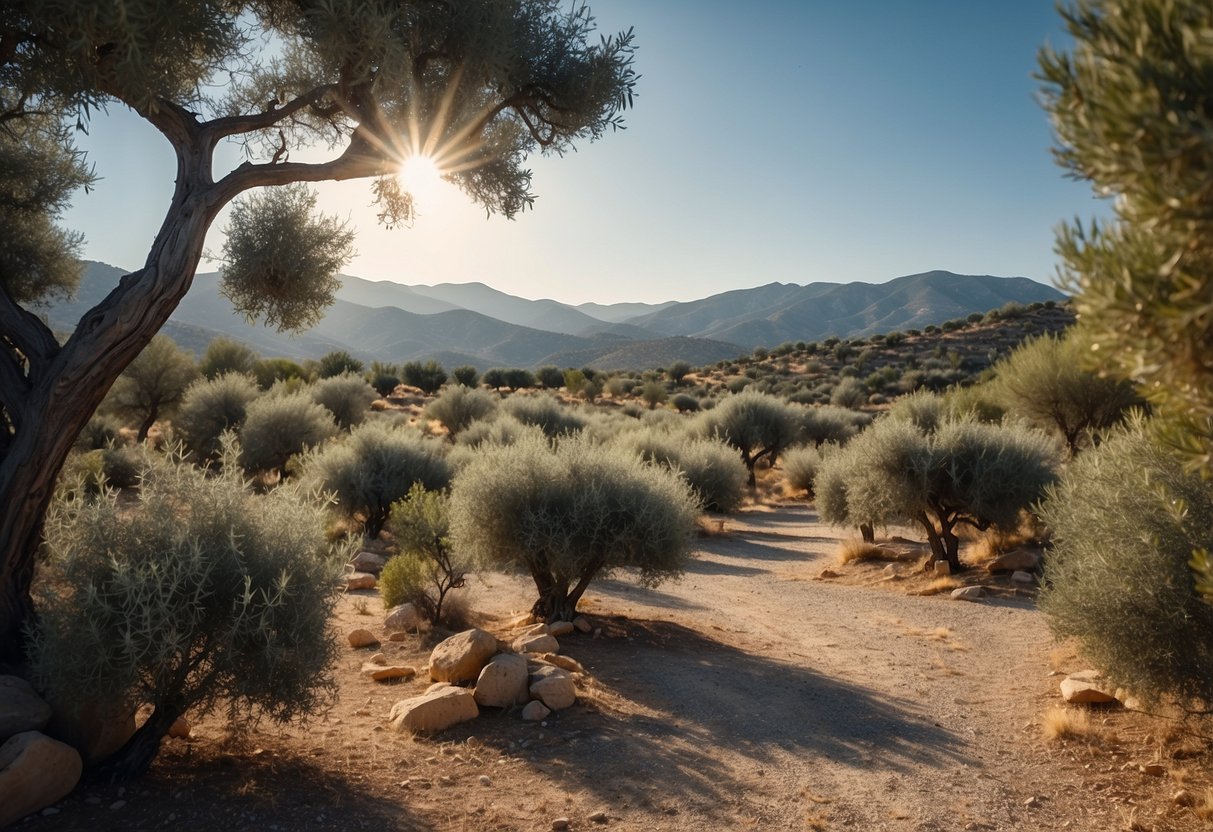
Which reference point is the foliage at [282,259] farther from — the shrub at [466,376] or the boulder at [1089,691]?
the shrub at [466,376]

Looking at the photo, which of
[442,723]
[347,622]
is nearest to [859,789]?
[442,723]

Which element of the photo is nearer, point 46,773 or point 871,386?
point 46,773

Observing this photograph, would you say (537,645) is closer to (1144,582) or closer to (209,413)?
(1144,582)

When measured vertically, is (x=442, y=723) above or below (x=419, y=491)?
below

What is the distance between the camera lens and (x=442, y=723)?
21.4 feet

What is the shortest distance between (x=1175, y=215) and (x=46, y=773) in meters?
5.87

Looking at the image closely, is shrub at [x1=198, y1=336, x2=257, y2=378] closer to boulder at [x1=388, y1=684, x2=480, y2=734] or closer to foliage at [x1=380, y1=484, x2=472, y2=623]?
foliage at [x1=380, y1=484, x2=472, y2=623]

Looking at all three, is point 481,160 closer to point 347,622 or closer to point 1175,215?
point 347,622

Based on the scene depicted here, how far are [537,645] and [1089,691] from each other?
519cm

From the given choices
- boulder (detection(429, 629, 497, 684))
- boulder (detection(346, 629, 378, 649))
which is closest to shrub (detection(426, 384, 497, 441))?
boulder (detection(346, 629, 378, 649))

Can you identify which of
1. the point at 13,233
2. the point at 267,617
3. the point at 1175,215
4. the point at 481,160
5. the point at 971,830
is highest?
the point at 481,160

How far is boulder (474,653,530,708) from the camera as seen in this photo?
6.91 m

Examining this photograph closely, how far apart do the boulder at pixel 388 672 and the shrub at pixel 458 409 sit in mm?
23958

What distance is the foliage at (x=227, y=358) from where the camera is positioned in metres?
35.4
